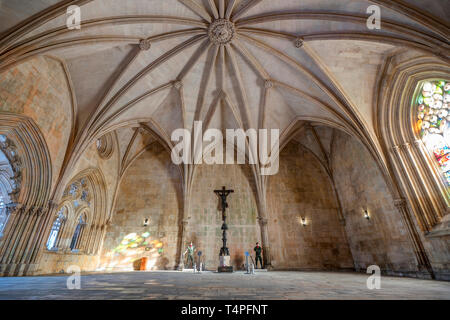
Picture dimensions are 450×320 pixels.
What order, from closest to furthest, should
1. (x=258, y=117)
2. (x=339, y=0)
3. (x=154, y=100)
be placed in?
1. (x=339, y=0)
2. (x=154, y=100)
3. (x=258, y=117)

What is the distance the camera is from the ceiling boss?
986 centimetres

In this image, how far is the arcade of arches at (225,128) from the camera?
7754mm

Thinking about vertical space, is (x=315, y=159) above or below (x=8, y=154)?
above

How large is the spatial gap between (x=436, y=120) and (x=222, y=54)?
997 centimetres

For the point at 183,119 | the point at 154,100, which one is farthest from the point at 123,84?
the point at 183,119

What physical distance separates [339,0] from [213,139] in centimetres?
1021

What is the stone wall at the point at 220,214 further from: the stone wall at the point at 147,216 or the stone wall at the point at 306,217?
the stone wall at the point at 306,217

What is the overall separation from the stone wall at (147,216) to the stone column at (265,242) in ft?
18.0

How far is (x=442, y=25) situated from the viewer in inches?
233

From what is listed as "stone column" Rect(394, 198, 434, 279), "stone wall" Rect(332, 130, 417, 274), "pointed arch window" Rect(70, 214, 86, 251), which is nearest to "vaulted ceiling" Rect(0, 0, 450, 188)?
"stone wall" Rect(332, 130, 417, 274)

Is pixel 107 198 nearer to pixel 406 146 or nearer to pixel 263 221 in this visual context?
pixel 263 221

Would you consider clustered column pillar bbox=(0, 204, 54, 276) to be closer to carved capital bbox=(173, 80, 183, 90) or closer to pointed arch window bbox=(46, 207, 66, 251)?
pointed arch window bbox=(46, 207, 66, 251)

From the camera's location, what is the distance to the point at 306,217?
13.6m
